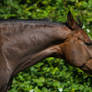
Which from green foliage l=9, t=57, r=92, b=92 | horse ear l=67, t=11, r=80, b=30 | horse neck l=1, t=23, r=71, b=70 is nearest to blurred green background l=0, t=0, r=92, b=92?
green foliage l=9, t=57, r=92, b=92

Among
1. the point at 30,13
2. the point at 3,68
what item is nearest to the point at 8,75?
the point at 3,68

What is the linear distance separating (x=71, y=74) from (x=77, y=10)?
1450 mm

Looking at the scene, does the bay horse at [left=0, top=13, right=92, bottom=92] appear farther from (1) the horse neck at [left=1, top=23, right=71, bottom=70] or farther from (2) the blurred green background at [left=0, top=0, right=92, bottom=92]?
(2) the blurred green background at [left=0, top=0, right=92, bottom=92]

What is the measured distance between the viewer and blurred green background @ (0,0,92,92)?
4578 millimetres

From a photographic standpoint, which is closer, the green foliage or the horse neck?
the horse neck

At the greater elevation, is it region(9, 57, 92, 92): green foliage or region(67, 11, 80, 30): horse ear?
region(67, 11, 80, 30): horse ear

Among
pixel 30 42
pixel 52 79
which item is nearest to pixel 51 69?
pixel 52 79

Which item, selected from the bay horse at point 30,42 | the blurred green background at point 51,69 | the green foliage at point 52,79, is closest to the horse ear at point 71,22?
the bay horse at point 30,42

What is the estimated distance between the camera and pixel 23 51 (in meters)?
3.17

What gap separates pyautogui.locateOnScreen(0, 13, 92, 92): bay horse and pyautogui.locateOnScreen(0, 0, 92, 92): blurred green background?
480mm

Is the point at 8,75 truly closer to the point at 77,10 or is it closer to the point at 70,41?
the point at 70,41

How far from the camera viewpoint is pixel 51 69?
195 inches

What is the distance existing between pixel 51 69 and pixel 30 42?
72.4 inches

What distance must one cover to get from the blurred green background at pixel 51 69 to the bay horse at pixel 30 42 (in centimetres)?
48
